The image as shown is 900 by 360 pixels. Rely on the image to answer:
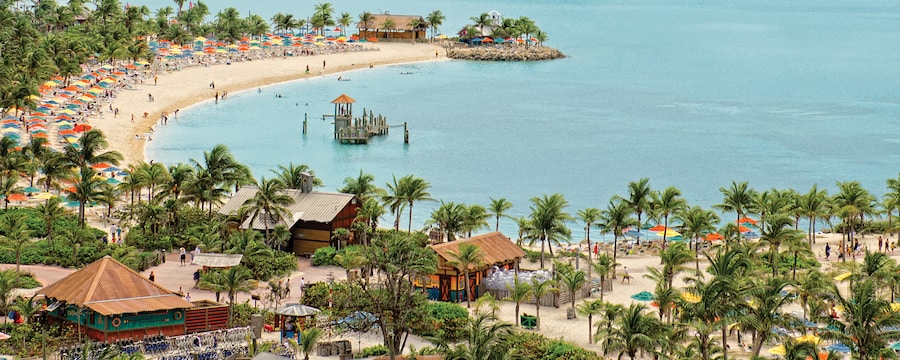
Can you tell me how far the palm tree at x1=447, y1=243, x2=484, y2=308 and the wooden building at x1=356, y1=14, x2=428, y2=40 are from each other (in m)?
126

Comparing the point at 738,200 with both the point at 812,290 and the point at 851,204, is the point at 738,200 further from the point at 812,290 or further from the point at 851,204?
the point at 812,290

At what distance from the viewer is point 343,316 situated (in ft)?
179

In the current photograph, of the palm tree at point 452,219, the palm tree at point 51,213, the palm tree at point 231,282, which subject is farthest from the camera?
the palm tree at point 452,219

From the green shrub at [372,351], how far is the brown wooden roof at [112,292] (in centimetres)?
742

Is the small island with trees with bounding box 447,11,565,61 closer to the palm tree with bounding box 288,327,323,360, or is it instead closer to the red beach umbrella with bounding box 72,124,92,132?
the red beach umbrella with bounding box 72,124,92,132

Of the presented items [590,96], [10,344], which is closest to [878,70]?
[590,96]

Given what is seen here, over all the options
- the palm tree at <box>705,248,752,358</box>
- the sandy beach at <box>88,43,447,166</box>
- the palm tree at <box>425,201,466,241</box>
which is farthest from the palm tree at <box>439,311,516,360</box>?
the sandy beach at <box>88,43,447,166</box>

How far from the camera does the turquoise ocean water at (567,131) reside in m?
108

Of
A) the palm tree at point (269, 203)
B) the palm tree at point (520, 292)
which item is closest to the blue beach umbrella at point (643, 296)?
the palm tree at point (520, 292)

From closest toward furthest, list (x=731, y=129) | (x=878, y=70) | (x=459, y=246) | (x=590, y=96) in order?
(x=459, y=246) < (x=731, y=129) < (x=590, y=96) < (x=878, y=70)

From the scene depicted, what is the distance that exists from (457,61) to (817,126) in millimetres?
58493

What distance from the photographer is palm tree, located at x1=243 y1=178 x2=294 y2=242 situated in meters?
68.2

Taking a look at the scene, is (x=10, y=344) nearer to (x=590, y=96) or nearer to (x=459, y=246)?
(x=459, y=246)

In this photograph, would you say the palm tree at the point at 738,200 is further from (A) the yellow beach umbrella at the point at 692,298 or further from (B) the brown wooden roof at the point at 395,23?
(B) the brown wooden roof at the point at 395,23
